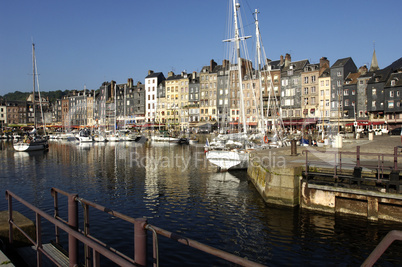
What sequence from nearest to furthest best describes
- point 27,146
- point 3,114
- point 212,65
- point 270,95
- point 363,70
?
point 27,146, point 363,70, point 270,95, point 212,65, point 3,114

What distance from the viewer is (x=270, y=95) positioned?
3521 inches

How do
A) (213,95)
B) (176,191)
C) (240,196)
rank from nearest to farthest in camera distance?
(240,196) < (176,191) < (213,95)

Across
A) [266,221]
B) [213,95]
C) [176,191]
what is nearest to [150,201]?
[176,191]

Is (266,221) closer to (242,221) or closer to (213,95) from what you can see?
(242,221)

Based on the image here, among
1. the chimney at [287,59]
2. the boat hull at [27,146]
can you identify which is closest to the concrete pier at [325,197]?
the boat hull at [27,146]

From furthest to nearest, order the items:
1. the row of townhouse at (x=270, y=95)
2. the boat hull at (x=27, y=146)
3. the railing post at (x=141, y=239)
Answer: the row of townhouse at (x=270, y=95), the boat hull at (x=27, y=146), the railing post at (x=141, y=239)

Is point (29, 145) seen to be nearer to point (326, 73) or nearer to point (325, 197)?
point (325, 197)

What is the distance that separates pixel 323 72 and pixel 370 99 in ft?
47.8

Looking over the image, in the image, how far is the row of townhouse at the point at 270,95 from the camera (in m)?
74.8

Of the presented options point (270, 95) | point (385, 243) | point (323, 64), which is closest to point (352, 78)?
point (323, 64)

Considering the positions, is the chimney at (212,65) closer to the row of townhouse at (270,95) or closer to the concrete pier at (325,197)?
the row of townhouse at (270,95)

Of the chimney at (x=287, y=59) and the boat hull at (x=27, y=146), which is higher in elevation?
the chimney at (x=287, y=59)

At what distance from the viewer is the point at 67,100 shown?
165 m

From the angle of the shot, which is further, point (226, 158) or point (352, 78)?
point (352, 78)
